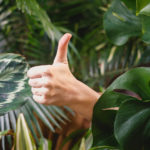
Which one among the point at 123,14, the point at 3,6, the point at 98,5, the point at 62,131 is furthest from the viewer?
the point at 98,5

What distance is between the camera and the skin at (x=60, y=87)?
35cm

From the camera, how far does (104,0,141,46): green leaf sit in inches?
21.2

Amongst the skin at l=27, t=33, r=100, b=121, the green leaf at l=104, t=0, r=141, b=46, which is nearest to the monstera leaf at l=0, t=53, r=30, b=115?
the skin at l=27, t=33, r=100, b=121

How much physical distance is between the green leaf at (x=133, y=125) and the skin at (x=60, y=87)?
0.24 feet

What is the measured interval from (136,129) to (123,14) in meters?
0.34

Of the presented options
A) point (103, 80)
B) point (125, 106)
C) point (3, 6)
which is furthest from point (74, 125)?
point (125, 106)

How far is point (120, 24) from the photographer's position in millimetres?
552

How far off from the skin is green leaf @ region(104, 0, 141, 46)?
7.2 inches

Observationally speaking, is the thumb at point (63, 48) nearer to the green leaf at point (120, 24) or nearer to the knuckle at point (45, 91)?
the knuckle at point (45, 91)

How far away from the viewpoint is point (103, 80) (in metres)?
1.05

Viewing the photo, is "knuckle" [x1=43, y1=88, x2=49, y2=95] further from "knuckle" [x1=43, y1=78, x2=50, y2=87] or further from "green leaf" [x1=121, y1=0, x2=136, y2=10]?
"green leaf" [x1=121, y1=0, x2=136, y2=10]

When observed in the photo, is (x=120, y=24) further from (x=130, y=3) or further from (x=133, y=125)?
(x=133, y=125)

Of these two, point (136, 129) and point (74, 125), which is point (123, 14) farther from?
point (74, 125)

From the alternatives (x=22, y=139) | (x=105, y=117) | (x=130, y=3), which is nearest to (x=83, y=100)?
(x=105, y=117)
